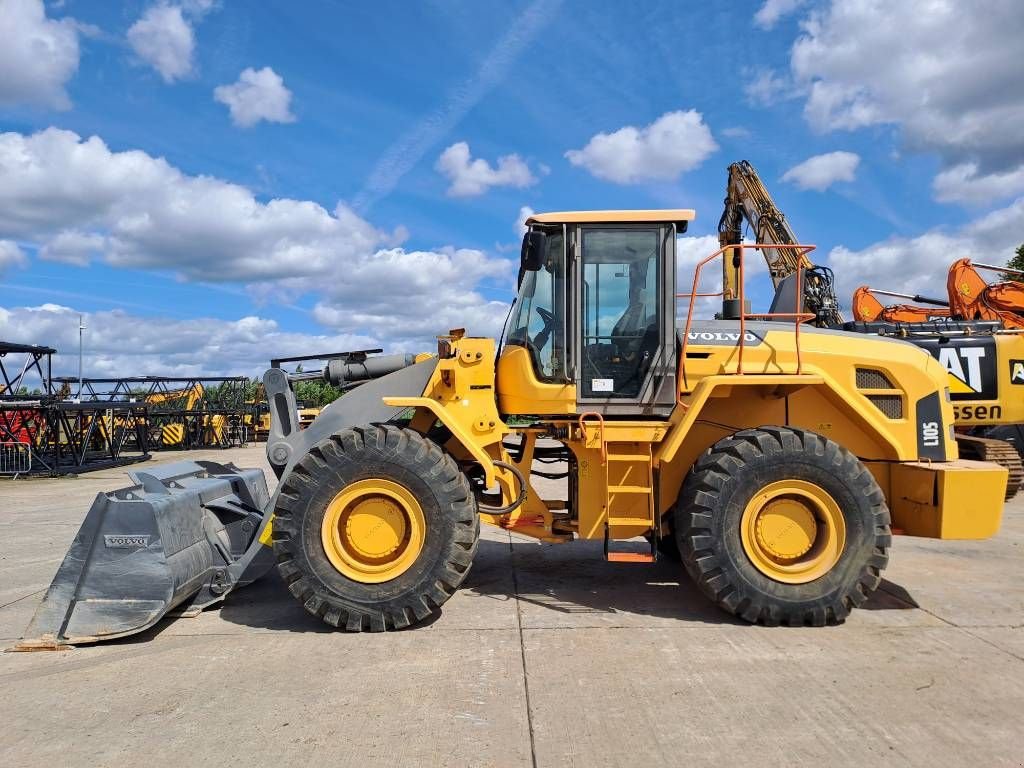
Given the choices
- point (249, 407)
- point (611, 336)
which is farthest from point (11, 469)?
point (611, 336)

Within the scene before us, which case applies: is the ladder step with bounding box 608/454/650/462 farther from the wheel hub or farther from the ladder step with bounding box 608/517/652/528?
the wheel hub

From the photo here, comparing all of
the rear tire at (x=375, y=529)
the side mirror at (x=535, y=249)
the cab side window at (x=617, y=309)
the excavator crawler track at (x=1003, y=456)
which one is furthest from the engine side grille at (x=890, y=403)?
the excavator crawler track at (x=1003, y=456)

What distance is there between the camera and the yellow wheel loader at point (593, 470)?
4.62 m

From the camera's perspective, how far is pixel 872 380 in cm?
507

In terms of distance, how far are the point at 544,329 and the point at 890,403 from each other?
2569 millimetres

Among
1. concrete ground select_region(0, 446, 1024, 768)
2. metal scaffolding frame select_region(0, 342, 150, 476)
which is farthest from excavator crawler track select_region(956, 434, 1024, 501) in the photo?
metal scaffolding frame select_region(0, 342, 150, 476)

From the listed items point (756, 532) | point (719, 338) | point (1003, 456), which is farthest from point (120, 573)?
point (1003, 456)

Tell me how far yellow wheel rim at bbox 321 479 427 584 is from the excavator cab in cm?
113

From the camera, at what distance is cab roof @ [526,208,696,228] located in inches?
197

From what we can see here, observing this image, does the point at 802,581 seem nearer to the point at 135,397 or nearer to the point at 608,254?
the point at 608,254

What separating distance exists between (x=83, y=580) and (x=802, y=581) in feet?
15.3

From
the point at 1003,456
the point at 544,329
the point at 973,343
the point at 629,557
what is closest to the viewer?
the point at 629,557

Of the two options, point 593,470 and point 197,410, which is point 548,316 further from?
point 197,410

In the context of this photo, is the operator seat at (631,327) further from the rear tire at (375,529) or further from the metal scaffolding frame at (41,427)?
the metal scaffolding frame at (41,427)
